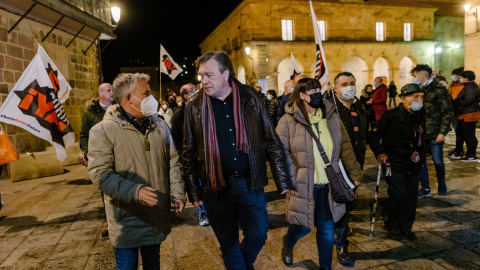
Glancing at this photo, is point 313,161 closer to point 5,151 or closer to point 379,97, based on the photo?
point 5,151

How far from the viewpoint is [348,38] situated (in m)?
31.5

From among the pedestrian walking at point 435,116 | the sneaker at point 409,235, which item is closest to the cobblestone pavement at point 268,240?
the sneaker at point 409,235

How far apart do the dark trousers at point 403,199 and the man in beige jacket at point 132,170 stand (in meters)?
2.73

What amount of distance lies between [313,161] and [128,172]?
65.6 inches

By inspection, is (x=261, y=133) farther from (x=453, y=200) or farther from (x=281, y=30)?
(x=281, y=30)

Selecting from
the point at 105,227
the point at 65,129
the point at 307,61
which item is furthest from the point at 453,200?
the point at 307,61

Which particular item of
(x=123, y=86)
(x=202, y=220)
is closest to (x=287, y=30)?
(x=202, y=220)

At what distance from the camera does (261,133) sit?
9.00 feet

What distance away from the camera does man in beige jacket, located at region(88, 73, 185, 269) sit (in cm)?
230

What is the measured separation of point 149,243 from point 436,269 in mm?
2763

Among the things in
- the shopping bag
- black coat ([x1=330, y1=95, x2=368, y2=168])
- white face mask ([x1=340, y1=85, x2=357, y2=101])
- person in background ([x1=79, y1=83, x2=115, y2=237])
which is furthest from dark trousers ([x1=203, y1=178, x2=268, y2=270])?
the shopping bag

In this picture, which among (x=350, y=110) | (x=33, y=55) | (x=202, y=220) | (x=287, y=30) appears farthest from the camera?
(x=287, y=30)

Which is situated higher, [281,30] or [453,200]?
[281,30]

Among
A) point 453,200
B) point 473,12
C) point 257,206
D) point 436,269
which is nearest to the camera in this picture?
point 257,206
